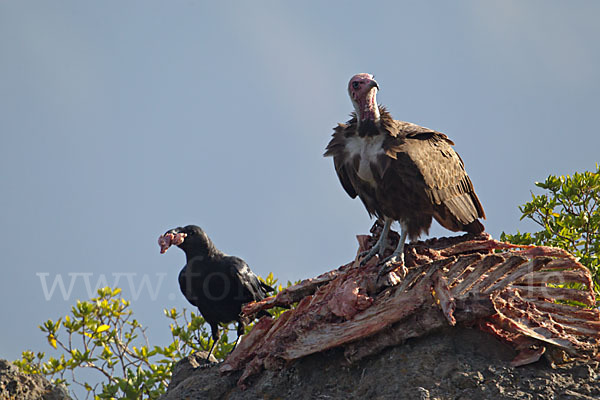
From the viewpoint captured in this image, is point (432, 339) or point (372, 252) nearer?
point (432, 339)

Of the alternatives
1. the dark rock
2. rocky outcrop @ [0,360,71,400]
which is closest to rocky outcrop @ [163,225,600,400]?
the dark rock

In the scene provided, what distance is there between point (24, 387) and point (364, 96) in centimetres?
440

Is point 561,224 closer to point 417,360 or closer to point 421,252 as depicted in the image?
point 421,252

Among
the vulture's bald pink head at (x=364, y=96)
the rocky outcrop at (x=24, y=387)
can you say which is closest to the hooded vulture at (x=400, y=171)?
the vulture's bald pink head at (x=364, y=96)

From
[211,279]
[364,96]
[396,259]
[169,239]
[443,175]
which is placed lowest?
[396,259]

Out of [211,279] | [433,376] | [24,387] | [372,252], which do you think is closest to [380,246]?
[372,252]

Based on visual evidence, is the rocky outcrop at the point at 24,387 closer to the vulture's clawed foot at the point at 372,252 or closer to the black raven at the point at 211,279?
the black raven at the point at 211,279

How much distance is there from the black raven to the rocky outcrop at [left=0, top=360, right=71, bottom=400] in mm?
1766

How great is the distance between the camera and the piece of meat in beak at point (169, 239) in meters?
7.99

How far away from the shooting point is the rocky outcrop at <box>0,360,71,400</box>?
267 inches

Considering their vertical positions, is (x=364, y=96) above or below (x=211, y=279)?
above

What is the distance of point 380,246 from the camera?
6.38 meters

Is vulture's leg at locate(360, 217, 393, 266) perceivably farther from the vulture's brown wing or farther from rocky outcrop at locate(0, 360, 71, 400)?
rocky outcrop at locate(0, 360, 71, 400)

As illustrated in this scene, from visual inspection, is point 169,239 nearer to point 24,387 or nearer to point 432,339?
point 24,387
